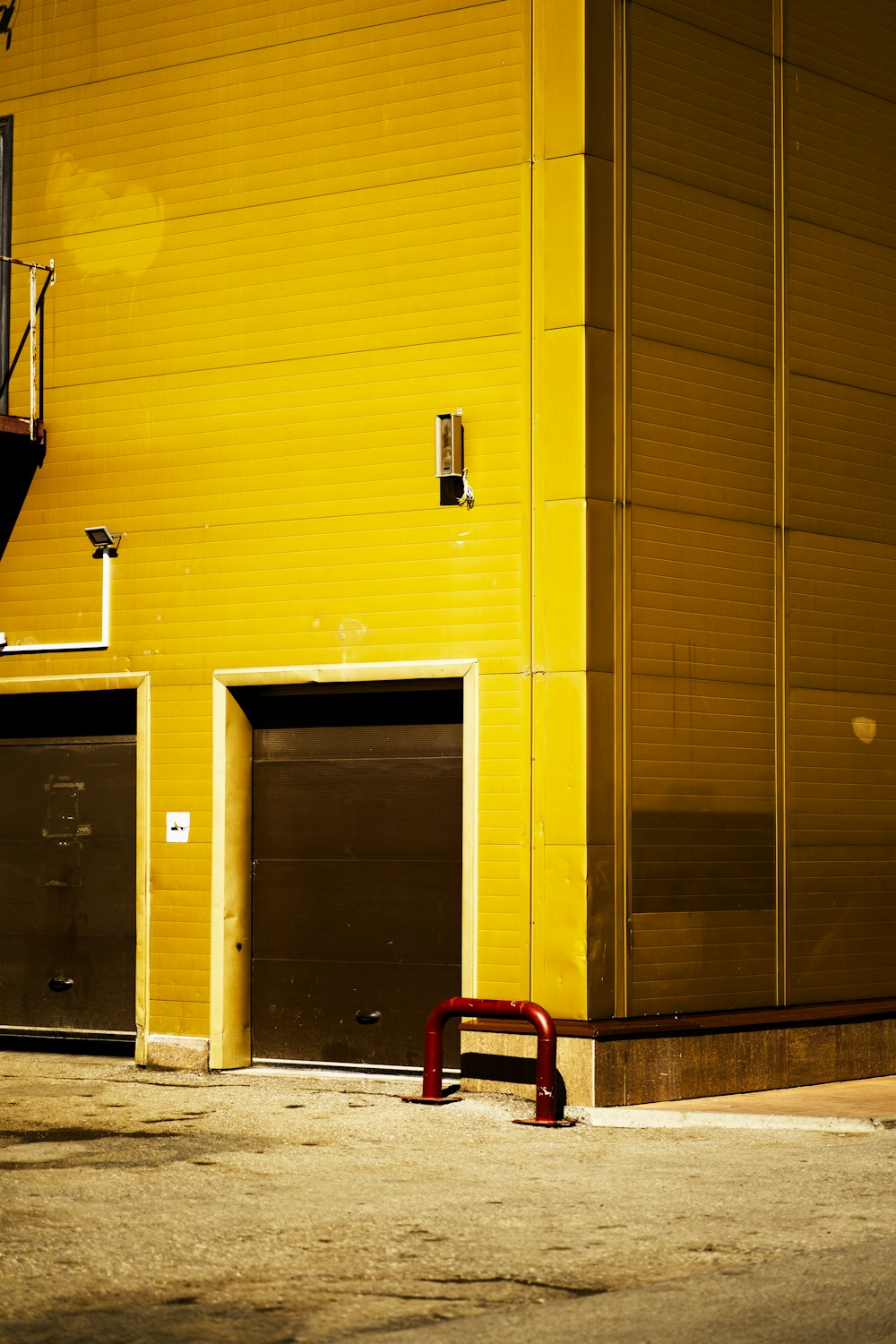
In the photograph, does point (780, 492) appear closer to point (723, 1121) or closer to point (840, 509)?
point (840, 509)

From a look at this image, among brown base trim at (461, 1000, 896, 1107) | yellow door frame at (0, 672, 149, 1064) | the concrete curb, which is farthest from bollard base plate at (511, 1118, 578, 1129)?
yellow door frame at (0, 672, 149, 1064)

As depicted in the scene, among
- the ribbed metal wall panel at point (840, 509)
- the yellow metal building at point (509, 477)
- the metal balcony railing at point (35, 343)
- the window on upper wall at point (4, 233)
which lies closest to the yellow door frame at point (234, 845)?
the yellow metal building at point (509, 477)

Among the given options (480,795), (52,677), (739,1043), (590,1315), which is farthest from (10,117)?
(590,1315)

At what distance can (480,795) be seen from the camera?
13.2m

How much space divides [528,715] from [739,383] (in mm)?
3014

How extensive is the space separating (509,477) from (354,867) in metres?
3.23

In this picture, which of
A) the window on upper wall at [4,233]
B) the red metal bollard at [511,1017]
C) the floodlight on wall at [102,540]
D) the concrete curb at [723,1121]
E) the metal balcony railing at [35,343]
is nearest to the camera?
the concrete curb at [723,1121]

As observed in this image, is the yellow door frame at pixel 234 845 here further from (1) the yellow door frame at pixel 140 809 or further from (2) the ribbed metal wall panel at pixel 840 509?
(2) the ribbed metal wall panel at pixel 840 509

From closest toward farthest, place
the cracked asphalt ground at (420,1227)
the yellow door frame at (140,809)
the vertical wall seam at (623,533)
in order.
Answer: the cracked asphalt ground at (420,1227), the vertical wall seam at (623,533), the yellow door frame at (140,809)

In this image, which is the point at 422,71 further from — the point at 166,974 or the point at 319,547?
the point at 166,974

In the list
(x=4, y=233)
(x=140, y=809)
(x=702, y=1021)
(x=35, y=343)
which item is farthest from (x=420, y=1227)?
(x=4, y=233)

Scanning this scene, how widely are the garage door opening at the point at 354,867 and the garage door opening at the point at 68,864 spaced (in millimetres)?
1302

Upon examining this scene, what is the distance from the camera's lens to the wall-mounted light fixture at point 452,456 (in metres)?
13.3

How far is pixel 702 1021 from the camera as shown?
516 inches
